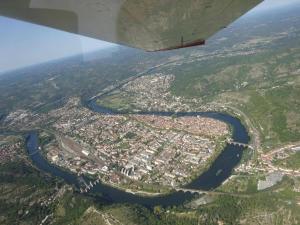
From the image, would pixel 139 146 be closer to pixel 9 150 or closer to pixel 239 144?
pixel 239 144

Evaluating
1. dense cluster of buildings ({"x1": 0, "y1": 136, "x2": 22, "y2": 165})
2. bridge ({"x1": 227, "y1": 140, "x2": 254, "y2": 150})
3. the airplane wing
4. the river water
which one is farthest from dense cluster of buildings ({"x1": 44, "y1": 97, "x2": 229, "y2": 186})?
the airplane wing

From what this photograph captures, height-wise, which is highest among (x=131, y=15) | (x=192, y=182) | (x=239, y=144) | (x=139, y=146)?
(x=131, y=15)

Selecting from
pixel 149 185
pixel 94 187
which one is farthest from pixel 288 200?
pixel 94 187

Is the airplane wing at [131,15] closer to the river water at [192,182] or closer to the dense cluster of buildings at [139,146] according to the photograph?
the river water at [192,182]

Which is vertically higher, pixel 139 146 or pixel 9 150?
pixel 139 146

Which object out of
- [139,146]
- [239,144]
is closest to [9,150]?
[139,146]

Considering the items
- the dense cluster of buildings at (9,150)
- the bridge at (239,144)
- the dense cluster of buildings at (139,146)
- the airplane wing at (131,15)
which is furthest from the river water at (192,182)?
the airplane wing at (131,15)

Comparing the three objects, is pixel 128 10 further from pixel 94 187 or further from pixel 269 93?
pixel 269 93

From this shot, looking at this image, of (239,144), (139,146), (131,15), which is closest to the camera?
(131,15)
